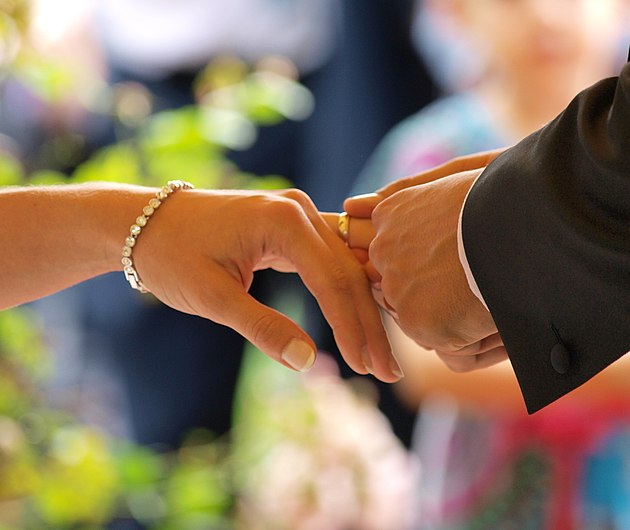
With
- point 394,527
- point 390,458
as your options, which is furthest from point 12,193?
point 394,527

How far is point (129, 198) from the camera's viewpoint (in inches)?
34.2

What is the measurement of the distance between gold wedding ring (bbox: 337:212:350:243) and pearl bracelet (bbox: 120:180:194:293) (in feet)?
0.44

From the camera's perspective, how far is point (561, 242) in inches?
27.2

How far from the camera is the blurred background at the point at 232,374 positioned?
4.19 feet

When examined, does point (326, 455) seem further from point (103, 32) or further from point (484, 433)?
point (103, 32)

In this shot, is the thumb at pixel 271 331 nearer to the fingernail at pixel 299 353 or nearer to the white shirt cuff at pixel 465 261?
the fingernail at pixel 299 353

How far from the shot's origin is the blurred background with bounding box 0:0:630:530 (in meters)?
1.28

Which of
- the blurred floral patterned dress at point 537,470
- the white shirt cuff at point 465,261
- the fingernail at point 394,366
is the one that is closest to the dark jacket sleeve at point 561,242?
the white shirt cuff at point 465,261

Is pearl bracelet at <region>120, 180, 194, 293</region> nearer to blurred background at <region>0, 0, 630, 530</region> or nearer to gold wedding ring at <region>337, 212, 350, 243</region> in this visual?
gold wedding ring at <region>337, 212, 350, 243</region>

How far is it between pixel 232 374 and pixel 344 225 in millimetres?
1503

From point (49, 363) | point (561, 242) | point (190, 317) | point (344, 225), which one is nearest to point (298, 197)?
point (344, 225)

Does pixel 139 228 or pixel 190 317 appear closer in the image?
pixel 139 228

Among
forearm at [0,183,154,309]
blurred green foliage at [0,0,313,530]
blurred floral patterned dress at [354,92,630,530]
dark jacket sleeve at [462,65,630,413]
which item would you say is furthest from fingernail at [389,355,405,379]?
blurred floral patterned dress at [354,92,630,530]

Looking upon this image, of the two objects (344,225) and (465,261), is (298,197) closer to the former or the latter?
(344,225)
